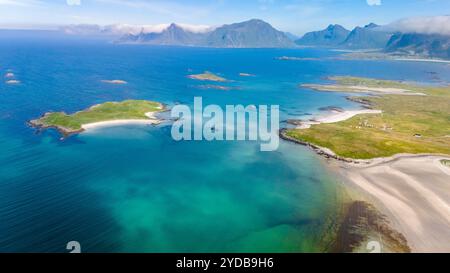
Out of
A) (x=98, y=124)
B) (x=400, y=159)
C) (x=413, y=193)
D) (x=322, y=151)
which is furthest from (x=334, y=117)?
(x=98, y=124)

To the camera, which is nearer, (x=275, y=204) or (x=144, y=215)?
(x=144, y=215)

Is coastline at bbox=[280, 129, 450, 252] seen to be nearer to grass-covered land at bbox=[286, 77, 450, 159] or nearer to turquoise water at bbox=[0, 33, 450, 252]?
grass-covered land at bbox=[286, 77, 450, 159]

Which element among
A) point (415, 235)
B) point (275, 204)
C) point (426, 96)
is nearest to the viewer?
point (415, 235)

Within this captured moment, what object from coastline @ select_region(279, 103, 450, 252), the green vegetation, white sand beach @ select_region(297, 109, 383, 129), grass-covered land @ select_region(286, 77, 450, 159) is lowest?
coastline @ select_region(279, 103, 450, 252)

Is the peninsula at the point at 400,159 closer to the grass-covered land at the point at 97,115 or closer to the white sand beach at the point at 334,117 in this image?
the white sand beach at the point at 334,117

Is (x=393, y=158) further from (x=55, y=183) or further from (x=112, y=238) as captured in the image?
(x=55, y=183)

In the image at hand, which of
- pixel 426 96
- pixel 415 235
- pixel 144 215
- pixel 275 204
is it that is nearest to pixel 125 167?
pixel 144 215

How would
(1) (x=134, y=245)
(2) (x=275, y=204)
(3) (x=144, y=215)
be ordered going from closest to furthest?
(1) (x=134, y=245)
(3) (x=144, y=215)
(2) (x=275, y=204)

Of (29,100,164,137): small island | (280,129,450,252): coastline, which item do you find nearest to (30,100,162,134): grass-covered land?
(29,100,164,137): small island
